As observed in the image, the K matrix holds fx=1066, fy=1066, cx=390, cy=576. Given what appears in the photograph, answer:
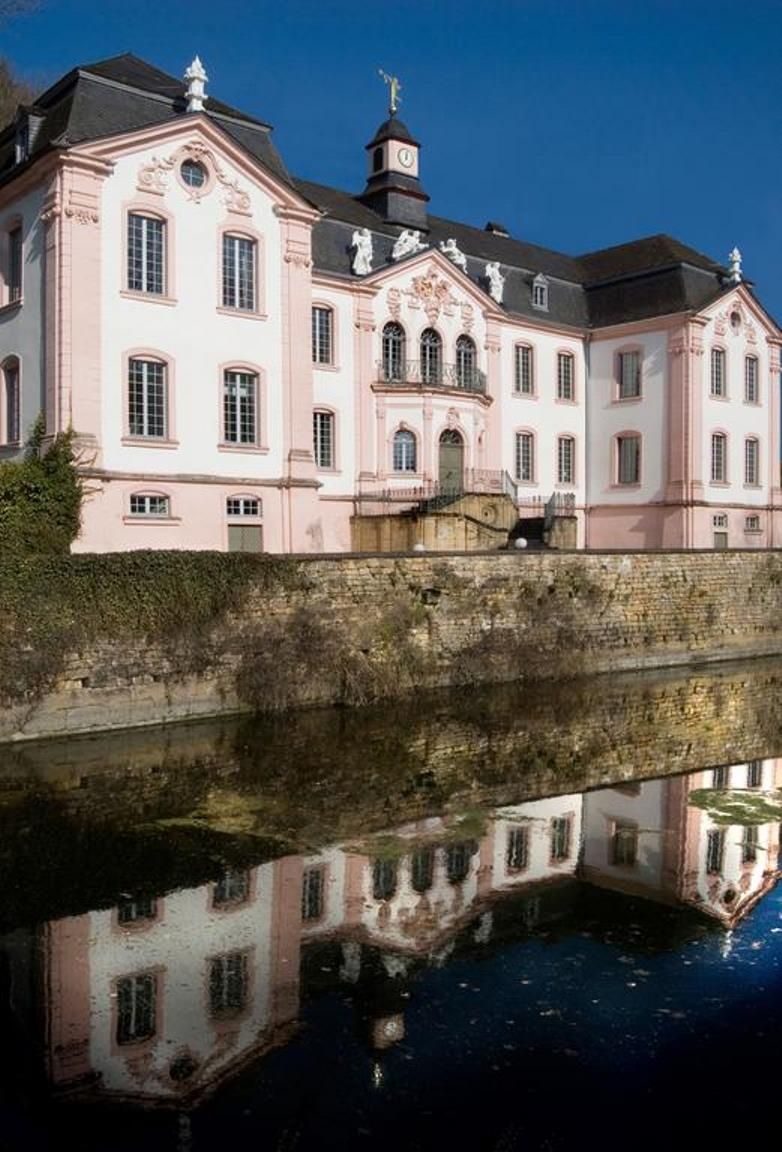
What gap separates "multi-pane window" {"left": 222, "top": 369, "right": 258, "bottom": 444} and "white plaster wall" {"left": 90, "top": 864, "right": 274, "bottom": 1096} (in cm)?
1443

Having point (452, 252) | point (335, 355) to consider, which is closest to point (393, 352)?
point (335, 355)

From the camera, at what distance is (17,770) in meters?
13.1

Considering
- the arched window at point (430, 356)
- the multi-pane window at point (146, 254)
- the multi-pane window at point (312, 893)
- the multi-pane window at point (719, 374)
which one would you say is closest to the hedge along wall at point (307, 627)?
the multi-pane window at point (312, 893)

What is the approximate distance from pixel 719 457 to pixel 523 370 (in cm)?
727

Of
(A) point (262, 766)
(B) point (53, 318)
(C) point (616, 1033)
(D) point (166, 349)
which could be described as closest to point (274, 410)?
(D) point (166, 349)

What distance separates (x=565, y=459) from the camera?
3516 centimetres

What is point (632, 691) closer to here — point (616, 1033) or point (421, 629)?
point (421, 629)

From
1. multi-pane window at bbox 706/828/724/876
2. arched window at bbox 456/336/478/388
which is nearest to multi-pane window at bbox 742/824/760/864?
multi-pane window at bbox 706/828/724/876

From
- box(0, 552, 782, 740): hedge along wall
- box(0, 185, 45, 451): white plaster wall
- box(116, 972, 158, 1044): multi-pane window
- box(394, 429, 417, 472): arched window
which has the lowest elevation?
box(116, 972, 158, 1044): multi-pane window

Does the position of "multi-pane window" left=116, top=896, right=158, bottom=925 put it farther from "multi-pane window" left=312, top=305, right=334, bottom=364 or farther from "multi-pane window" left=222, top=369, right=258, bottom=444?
"multi-pane window" left=312, top=305, right=334, bottom=364

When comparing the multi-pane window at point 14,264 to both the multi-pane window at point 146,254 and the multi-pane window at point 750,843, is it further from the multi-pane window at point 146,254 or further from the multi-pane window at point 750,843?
the multi-pane window at point 750,843

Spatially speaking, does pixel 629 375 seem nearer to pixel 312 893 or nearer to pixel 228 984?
pixel 312 893

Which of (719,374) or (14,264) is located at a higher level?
(719,374)

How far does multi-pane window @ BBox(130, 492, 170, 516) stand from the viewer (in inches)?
832
